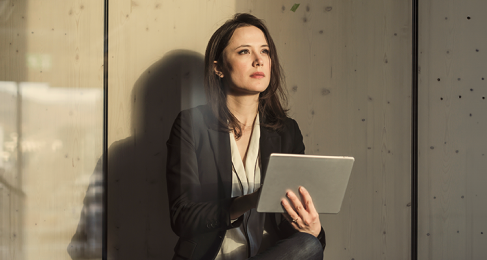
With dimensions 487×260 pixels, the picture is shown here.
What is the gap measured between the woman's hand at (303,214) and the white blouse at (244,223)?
17cm

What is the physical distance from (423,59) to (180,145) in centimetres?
101

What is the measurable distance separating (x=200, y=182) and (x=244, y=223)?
7.9 inches

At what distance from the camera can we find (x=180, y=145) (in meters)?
1.22

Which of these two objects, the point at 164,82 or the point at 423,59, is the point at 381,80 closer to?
the point at 423,59

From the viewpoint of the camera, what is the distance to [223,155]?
4.04ft

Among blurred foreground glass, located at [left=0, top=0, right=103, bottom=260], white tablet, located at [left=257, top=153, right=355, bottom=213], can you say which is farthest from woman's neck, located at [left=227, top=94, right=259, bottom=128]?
blurred foreground glass, located at [left=0, top=0, right=103, bottom=260]

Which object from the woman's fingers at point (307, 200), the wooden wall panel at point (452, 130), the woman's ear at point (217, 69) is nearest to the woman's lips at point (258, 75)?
the woman's ear at point (217, 69)

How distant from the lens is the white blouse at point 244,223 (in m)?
1.21

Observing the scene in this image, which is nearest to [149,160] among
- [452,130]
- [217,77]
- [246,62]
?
[217,77]

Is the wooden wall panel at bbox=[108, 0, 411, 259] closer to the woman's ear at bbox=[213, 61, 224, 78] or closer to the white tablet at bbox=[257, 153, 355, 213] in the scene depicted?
the woman's ear at bbox=[213, 61, 224, 78]

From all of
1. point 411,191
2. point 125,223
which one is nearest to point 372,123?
point 411,191

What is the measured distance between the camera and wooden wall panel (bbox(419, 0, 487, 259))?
56.4 inches

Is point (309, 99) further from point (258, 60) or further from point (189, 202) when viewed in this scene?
point (189, 202)

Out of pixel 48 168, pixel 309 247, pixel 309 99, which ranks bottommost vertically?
pixel 309 247
